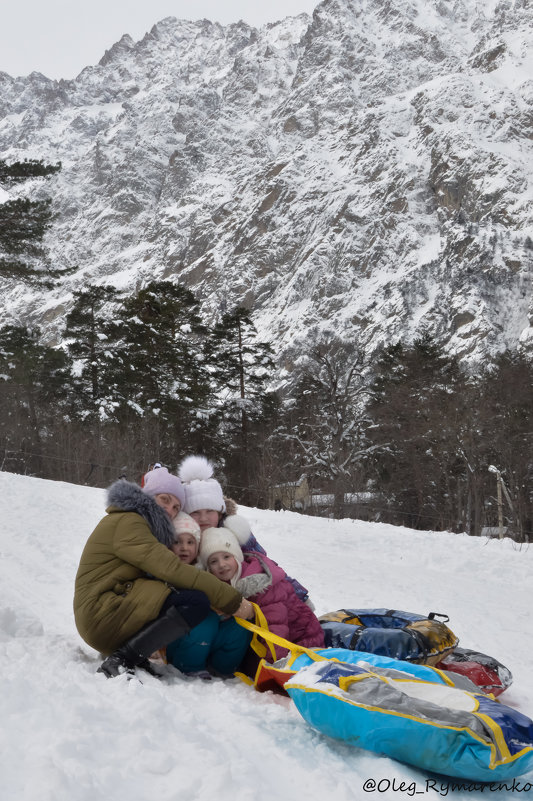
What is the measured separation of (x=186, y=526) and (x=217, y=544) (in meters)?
0.22

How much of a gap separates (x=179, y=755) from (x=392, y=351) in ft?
110

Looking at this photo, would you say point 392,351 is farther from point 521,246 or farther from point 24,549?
point 521,246

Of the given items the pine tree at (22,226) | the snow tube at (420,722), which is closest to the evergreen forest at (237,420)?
the pine tree at (22,226)

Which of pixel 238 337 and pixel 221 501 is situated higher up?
pixel 238 337

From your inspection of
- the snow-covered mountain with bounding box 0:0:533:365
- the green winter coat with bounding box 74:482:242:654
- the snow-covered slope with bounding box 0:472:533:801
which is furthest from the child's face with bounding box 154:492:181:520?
the snow-covered mountain with bounding box 0:0:533:365

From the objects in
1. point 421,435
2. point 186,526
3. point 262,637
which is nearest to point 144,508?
point 186,526

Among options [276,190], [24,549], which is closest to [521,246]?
[276,190]

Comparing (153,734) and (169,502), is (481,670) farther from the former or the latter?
(153,734)

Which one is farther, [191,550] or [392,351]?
[392,351]

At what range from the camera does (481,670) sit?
3.99 metres

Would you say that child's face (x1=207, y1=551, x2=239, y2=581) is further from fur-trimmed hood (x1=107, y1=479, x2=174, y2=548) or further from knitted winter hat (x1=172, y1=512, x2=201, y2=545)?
fur-trimmed hood (x1=107, y1=479, x2=174, y2=548)

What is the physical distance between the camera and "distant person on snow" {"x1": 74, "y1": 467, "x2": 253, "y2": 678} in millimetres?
3418

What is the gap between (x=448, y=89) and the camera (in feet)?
476

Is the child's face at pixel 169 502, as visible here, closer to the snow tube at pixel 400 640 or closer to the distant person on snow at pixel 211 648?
the distant person on snow at pixel 211 648
